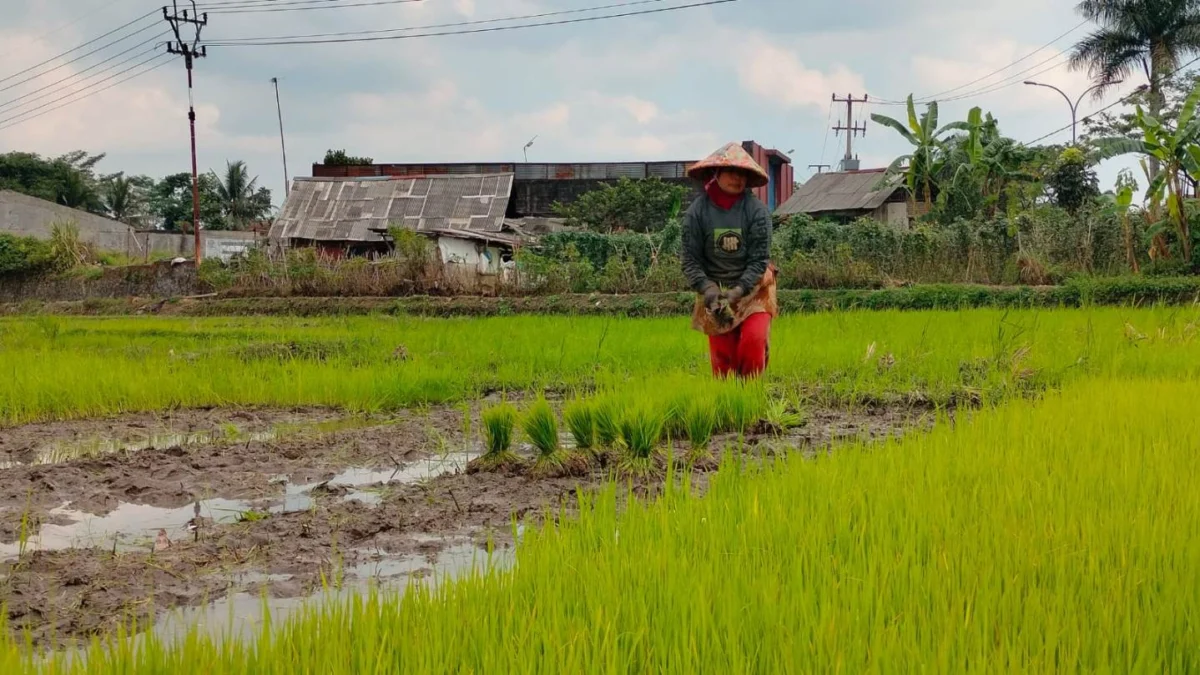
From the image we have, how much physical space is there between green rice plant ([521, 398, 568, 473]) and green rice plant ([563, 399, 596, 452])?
142 mm

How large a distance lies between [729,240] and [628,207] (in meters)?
21.6

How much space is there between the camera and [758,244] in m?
4.55


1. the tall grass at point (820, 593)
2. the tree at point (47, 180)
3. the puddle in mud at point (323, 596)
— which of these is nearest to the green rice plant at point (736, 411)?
the tall grass at point (820, 593)

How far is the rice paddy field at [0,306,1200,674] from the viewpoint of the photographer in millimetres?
1369

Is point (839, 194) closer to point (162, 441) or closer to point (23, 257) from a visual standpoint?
point (23, 257)

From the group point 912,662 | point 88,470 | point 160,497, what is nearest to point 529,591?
point 912,662

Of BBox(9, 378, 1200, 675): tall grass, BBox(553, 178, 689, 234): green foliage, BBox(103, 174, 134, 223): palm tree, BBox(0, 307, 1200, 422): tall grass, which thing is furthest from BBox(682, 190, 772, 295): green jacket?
BBox(103, 174, 134, 223): palm tree

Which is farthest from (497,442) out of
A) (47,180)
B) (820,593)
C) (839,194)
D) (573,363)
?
(47,180)

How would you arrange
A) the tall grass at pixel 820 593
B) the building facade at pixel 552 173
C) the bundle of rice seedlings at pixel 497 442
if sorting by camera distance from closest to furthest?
the tall grass at pixel 820 593, the bundle of rice seedlings at pixel 497 442, the building facade at pixel 552 173

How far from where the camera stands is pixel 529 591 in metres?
1.66

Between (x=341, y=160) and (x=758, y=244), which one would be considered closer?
(x=758, y=244)

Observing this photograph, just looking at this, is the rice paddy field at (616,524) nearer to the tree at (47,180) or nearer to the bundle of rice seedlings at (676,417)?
the bundle of rice seedlings at (676,417)

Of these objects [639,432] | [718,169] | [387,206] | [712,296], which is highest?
[387,206]

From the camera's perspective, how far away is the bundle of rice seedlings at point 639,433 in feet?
10.3
